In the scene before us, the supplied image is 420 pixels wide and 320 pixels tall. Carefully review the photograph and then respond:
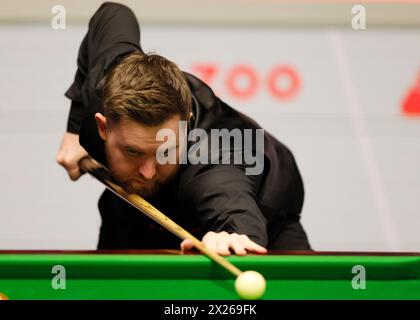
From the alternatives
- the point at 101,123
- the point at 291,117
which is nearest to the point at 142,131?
the point at 101,123

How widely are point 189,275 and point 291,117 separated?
341 cm

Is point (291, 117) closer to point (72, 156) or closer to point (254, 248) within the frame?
point (72, 156)

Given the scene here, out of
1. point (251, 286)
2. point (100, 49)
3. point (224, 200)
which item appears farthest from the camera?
point (100, 49)

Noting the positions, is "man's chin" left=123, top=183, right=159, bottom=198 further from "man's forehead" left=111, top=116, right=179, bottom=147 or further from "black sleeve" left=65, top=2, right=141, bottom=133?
"black sleeve" left=65, top=2, right=141, bottom=133

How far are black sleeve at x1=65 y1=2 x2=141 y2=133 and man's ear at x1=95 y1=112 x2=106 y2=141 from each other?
147 millimetres

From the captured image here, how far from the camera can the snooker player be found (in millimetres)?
2670

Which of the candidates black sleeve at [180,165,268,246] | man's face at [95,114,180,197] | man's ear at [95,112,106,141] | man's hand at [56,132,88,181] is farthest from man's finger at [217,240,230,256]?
man's hand at [56,132,88,181]

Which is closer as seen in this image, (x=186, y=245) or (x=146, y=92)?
(x=186, y=245)

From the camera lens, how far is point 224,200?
2650 millimetres

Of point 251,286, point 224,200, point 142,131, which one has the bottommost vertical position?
point 251,286

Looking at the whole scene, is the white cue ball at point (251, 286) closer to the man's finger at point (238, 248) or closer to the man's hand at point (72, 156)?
the man's finger at point (238, 248)

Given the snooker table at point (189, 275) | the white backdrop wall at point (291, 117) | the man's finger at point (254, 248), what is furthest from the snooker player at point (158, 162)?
the white backdrop wall at point (291, 117)

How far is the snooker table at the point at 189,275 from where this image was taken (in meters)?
2.21
